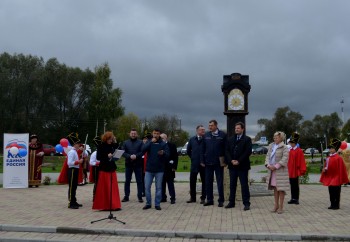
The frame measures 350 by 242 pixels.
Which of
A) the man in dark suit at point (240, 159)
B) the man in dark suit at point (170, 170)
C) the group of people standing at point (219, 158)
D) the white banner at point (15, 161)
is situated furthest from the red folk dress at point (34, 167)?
the man in dark suit at point (240, 159)

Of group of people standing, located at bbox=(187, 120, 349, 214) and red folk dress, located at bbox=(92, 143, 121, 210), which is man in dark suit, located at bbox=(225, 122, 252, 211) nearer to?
group of people standing, located at bbox=(187, 120, 349, 214)

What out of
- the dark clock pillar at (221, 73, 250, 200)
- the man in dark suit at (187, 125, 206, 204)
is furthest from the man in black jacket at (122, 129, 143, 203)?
the dark clock pillar at (221, 73, 250, 200)

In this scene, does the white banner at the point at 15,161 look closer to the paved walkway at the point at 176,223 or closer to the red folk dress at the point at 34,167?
the red folk dress at the point at 34,167

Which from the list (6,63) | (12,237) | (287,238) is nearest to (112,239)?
(12,237)

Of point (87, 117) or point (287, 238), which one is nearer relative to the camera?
point (287, 238)

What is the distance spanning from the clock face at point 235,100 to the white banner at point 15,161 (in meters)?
8.80

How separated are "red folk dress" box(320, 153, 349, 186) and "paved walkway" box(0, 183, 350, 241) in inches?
27.4

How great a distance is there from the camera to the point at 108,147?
34.6ft

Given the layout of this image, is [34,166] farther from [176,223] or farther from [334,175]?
[334,175]

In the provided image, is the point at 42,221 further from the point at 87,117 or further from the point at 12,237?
the point at 87,117

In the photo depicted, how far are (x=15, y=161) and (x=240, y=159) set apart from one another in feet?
33.0

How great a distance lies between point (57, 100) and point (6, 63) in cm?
804

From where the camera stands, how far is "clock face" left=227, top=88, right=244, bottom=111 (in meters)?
12.8

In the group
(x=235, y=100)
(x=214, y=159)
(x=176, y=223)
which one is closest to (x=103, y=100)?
(x=235, y=100)
